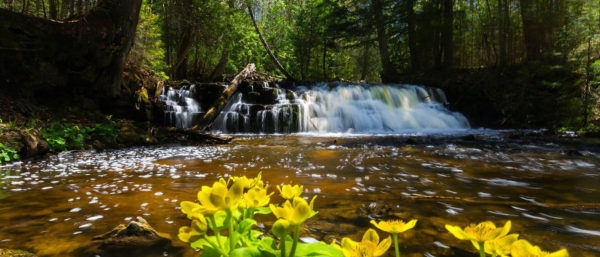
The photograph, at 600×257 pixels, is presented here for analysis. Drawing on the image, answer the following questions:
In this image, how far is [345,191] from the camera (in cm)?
303

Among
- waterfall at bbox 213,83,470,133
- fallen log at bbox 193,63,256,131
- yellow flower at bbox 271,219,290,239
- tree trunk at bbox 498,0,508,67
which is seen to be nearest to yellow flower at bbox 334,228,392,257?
yellow flower at bbox 271,219,290,239

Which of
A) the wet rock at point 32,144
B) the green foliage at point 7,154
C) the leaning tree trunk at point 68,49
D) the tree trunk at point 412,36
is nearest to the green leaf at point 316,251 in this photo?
the green foliage at point 7,154

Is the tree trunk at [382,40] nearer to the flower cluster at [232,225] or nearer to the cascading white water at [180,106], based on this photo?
the cascading white water at [180,106]

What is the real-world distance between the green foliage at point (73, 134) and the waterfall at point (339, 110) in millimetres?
4249

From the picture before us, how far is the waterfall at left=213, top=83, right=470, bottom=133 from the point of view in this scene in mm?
11203

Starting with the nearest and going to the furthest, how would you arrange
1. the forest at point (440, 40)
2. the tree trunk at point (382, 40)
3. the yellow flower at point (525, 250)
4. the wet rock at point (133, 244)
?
the yellow flower at point (525, 250), the wet rock at point (133, 244), the forest at point (440, 40), the tree trunk at point (382, 40)

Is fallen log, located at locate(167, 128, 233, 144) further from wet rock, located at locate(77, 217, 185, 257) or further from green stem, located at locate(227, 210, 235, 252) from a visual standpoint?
green stem, located at locate(227, 210, 235, 252)

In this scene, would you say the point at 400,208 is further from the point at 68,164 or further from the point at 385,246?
the point at 68,164

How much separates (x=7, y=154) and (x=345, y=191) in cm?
576

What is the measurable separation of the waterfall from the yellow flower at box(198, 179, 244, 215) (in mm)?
10431

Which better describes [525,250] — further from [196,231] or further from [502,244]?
[196,231]

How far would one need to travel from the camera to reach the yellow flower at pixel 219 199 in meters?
0.58

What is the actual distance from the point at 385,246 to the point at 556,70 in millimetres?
14114

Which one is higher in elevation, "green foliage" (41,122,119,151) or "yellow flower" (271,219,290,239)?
"yellow flower" (271,219,290,239)
